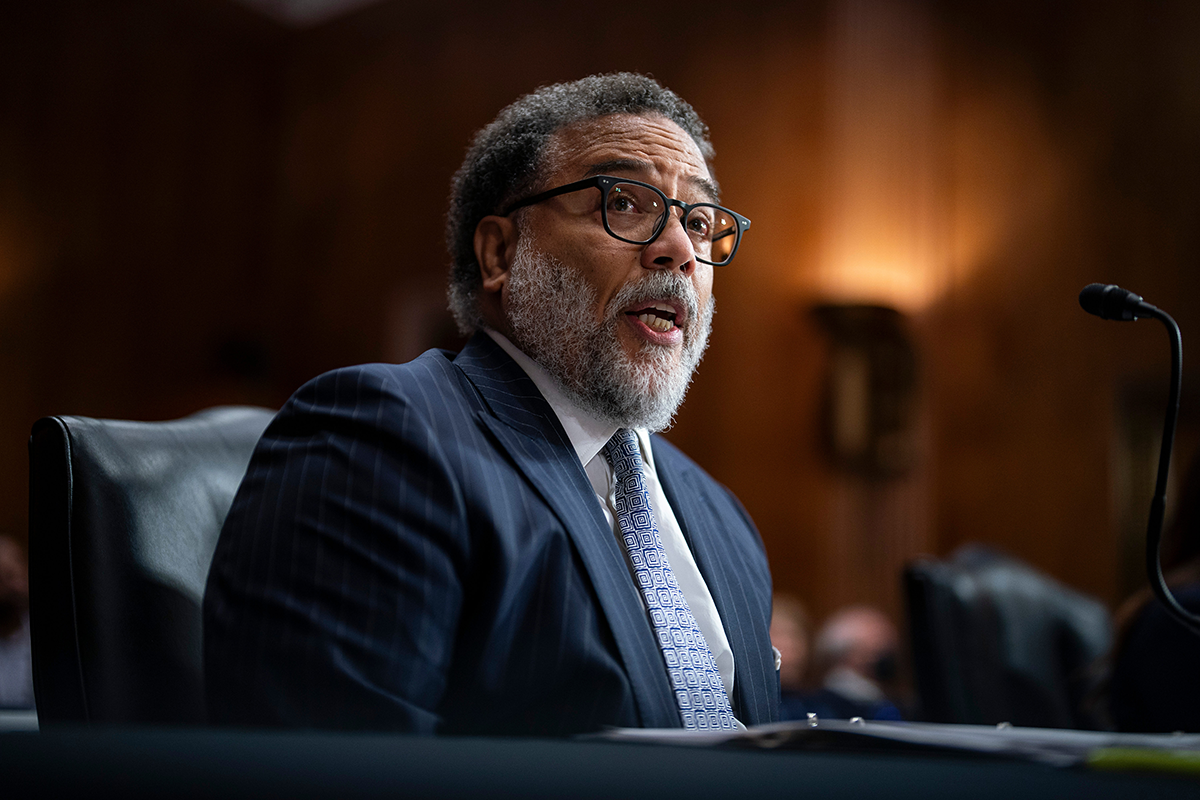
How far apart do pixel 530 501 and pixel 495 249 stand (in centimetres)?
53

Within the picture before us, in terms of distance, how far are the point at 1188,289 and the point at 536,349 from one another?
16.0ft

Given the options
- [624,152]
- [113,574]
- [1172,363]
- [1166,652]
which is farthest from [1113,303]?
[113,574]

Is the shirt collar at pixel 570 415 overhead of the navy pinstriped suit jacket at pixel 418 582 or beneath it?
overhead

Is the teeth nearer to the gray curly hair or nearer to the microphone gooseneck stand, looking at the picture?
the gray curly hair

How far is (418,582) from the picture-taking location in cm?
101

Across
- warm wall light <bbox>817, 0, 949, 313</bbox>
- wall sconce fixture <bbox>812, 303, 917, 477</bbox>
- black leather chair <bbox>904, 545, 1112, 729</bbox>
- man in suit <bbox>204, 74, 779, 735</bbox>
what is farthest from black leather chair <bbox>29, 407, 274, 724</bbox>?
warm wall light <bbox>817, 0, 949, 313</bbox>

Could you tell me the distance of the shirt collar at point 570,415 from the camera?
138cm

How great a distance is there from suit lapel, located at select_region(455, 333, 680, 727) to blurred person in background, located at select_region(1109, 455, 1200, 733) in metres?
1.30

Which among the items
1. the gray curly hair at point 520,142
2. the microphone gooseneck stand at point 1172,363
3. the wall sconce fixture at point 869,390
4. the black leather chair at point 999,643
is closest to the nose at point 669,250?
the gray curly hair at point 520,142

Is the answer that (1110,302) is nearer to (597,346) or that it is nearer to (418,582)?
(597,346)

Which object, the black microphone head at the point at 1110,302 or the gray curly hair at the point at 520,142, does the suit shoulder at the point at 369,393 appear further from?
the black microphone head at the point at 1110,302

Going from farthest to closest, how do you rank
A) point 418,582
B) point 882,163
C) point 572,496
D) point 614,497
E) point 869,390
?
point 882,163 → point 869,390 → point 614,497 → point 572,496 → point 418,582

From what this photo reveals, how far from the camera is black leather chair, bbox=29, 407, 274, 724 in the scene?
1.10m

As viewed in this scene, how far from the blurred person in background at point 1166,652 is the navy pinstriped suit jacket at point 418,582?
137 cm
